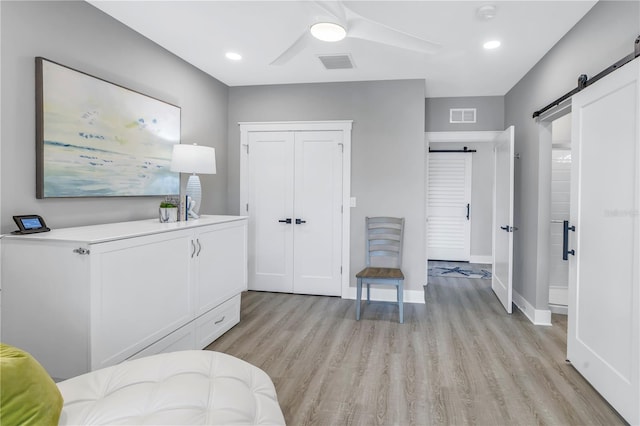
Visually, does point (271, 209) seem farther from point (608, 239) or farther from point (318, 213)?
point (608, 239)

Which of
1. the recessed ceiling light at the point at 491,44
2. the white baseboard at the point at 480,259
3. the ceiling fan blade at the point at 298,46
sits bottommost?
the white baseboard at the point at 480,259

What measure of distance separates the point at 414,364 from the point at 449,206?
491cm

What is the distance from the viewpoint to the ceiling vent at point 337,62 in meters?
3.72

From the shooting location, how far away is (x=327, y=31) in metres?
2.12

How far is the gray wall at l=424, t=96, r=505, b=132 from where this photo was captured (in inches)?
198

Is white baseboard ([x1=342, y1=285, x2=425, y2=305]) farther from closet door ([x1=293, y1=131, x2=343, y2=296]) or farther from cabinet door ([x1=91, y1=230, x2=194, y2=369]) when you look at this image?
cabinet door ([x1=91, y1=230, x2=194, y2=369])

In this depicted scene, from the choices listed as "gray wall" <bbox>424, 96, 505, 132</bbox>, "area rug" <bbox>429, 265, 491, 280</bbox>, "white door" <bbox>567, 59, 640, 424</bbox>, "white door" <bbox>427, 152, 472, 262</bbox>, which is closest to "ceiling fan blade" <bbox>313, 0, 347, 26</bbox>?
"white door" <bbox>567, 59, 640, 424</bbox>

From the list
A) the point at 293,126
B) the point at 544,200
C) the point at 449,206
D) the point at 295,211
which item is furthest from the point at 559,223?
the point at 293,126

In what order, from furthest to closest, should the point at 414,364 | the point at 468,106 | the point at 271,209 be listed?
the point at 468,106 → the point at 271,209 → the point at 414,364

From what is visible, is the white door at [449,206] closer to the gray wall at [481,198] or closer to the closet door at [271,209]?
the gray wall at [481,198]

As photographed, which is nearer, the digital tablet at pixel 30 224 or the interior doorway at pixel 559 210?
the digital tablet at pixel 30 224

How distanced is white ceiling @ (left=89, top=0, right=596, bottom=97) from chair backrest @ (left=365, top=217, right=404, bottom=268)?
168cm

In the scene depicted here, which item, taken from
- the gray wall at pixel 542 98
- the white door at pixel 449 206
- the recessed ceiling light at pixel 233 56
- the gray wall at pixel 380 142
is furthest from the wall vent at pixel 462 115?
the recessed ceiling light at pixel 233 56

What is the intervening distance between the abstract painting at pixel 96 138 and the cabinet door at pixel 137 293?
2.44 feet
